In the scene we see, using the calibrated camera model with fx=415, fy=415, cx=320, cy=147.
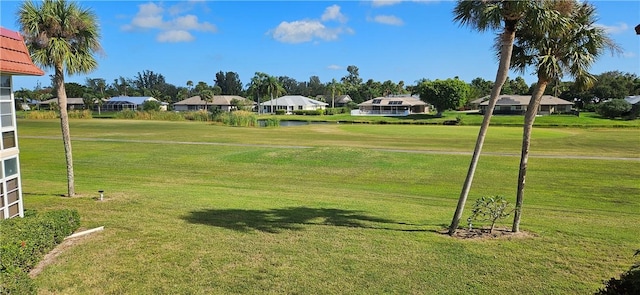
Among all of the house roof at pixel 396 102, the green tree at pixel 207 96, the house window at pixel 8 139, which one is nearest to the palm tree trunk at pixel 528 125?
the house window at pixel 8 139

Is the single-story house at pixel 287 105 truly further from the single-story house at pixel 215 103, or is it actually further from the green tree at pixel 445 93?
the green tree at pixel 445 93

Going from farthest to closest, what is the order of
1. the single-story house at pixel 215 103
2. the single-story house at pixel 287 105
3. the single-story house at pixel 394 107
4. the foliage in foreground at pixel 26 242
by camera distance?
the single-story house at pixel 215 103 → the single-story house at pixel 287 105 → the single-story house at pixel 394 107 → the foliage in foreground at pixel 26 242

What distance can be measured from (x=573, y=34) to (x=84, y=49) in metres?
14.2

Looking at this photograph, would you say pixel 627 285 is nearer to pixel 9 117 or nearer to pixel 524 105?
pixel 9 117

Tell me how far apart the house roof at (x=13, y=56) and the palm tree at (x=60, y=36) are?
4.06 meters

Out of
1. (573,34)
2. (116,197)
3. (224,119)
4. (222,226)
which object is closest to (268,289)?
(222,226)

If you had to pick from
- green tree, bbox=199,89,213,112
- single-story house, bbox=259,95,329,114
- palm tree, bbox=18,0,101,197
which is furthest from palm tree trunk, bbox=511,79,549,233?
green tree, bbox=199,89,213,112

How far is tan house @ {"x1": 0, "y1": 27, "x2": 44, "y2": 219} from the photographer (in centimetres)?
836

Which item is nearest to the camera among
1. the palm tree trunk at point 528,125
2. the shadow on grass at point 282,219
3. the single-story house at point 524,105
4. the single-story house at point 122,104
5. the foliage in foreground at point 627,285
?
the foliage in foreground at point 627,285

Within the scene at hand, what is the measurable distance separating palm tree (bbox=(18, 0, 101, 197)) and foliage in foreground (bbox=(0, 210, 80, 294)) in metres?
5.38

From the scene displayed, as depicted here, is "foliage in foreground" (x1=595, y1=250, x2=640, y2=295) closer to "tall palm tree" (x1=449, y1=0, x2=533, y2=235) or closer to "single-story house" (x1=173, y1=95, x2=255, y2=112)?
"tall palm tree" (x1=449, y1=0, x2=533, y2=235)

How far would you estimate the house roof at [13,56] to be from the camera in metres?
8.11

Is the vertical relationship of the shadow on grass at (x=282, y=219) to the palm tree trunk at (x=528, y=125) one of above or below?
below

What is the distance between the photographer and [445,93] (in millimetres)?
92688
